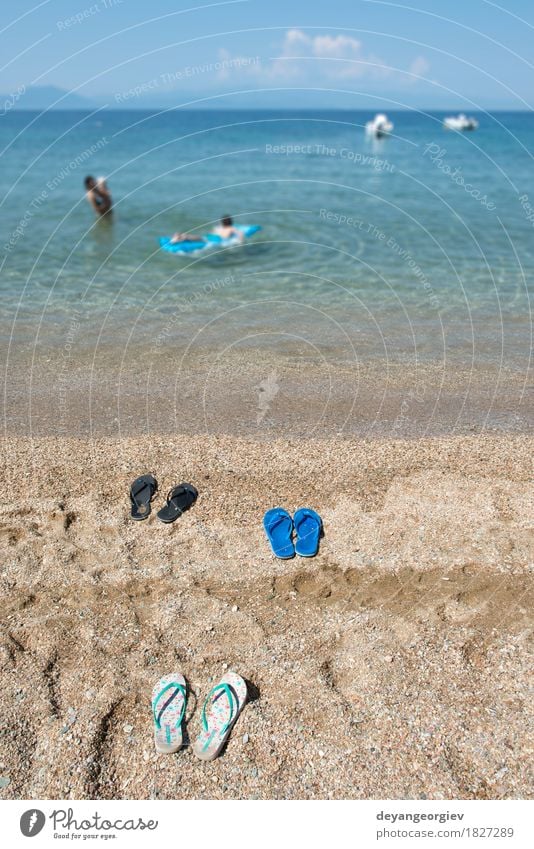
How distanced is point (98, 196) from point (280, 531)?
21.1 metres

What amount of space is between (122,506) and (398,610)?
3134 mm

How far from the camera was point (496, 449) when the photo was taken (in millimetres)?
7980

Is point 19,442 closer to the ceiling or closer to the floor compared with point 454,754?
closer to the ceiling

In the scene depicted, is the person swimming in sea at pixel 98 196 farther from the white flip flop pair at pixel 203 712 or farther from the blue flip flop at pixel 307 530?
the white flip flop pair at pixel 203 712

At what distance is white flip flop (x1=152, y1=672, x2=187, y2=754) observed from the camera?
4.38m

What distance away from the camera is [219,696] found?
4676 millimetres

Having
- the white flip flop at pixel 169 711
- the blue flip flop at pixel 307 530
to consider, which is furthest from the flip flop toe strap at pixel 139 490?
the white flip flop at pixel 169 711

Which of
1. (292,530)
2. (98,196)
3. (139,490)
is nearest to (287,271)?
(139,490)

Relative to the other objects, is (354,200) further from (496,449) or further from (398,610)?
(398,610)

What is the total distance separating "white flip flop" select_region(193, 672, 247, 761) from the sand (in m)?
0.08

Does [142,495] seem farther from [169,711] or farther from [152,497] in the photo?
[169,711]

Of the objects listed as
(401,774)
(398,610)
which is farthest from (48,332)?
(401,774)
